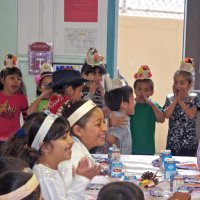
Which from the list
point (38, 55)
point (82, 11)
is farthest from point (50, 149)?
point (82, 11)

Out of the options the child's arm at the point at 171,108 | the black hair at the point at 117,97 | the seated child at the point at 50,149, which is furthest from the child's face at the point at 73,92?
the seated child at the point at 50,149

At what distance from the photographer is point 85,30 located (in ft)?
15.2

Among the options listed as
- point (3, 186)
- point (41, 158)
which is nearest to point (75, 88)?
point (41, 158)

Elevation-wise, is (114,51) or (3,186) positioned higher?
(114,51)

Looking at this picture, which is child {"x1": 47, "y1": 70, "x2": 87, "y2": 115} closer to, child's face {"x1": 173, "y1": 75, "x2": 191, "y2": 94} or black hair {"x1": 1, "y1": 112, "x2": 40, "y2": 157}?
child's face {"x1": 173, "y1": 75, "x2": 191, "y2": 94}

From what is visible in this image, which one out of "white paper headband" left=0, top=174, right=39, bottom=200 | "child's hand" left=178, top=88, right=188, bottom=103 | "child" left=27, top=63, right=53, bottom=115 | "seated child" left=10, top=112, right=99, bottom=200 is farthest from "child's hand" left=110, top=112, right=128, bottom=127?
"white paper headband" left=0, top=174, right=39, bottom=200

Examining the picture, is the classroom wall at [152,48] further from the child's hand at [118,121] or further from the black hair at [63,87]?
the child's hand at [118,121]

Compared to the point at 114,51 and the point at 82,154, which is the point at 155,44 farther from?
the point at 82,154

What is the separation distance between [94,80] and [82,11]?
93 centimetres

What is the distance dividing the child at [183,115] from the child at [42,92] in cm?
95

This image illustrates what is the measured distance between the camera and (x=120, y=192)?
1.57 metres

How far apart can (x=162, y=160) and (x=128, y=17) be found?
3234 mm

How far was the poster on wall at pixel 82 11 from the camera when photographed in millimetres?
4609

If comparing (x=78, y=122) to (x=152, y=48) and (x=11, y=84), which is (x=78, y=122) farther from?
(x=152, y=48)
